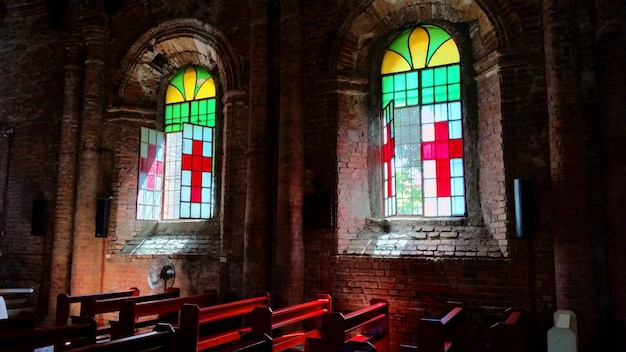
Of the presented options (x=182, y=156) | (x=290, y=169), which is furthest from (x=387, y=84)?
(x=182, y=156)

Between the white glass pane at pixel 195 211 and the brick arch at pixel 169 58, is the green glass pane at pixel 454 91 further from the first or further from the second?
the white glass pane at pixel 195 211

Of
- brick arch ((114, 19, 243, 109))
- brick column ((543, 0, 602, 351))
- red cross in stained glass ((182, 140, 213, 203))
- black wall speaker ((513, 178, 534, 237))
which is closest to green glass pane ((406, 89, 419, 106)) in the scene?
brick column ((543, 0, 602, 351))

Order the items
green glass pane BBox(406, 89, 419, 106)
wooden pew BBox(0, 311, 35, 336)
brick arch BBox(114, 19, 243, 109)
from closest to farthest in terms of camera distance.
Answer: wooden pew BBox(0, 311, 35, 336) → green glass pane BBox(406, 89, 419, 106) → brick arch BBox(114, 19, 243, 109)

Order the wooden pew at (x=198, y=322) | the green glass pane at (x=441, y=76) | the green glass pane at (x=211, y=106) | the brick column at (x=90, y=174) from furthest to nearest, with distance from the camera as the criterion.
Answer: the green glass pane at (x=211, y=106)
the brick column at (x=90, y=174)
the green glass pane at (x=441, y=76)
the wooden pew at (x=198, y=322)

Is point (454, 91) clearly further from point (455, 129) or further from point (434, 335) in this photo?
point (434, 335)

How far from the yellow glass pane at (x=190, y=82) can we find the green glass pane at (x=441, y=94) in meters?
5.03

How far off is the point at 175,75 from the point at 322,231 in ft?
16.6

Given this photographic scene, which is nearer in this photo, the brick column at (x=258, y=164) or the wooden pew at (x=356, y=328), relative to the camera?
the wooden pew at (x=356, y=328)

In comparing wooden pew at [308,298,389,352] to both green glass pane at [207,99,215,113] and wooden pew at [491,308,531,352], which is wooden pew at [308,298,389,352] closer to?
wooden pew at [491,308,531,352]

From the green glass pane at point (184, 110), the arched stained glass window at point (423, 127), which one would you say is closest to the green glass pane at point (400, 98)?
the arched stained glass window at point (423, 127)

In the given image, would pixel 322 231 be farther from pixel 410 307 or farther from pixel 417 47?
pixel 417 47

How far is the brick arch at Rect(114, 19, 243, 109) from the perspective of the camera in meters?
8.97

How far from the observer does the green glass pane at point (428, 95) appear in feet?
26.2

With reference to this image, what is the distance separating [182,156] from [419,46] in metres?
4.90
